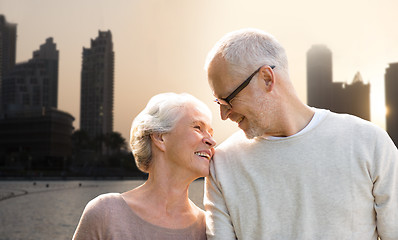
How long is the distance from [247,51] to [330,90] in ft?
531

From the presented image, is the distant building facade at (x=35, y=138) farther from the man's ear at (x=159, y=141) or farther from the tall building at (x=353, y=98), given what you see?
the man's ear at (x=159, y=141)

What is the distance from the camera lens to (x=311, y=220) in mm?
2285

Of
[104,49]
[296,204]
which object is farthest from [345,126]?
[104,49]

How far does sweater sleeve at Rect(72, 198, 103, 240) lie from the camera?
275cm

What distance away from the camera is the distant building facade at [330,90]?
149000 millimetres

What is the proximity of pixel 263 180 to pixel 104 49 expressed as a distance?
18250 cm

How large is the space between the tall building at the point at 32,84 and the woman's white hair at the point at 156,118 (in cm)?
17041

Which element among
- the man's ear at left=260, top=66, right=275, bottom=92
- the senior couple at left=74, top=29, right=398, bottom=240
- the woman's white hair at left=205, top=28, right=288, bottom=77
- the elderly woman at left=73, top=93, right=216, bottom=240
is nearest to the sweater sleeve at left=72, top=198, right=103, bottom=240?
the elderly woman at left=73, top=93, right=216, bottom=240

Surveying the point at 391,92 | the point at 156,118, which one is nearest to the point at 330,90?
the point at 391,92

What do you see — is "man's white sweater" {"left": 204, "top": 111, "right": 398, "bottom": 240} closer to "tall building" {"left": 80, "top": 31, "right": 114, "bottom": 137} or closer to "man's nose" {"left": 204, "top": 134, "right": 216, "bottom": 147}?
"man's nose" {"left": 204, "top": 134, "right": 216, "bottom": 147}

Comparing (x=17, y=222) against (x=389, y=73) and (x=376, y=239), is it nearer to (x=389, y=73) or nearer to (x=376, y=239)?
(x=376, y=239)

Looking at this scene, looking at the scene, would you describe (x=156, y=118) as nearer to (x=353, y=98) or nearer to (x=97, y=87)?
(x=353, y=98)

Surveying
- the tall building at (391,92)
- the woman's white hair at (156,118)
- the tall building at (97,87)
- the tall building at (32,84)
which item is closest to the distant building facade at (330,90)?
the tall building at (391,92)

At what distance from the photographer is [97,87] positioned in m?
173
